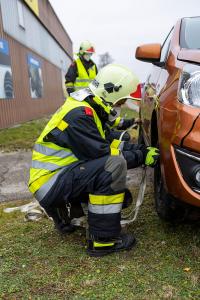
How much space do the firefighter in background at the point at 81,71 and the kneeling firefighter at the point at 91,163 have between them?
4133 millimetres

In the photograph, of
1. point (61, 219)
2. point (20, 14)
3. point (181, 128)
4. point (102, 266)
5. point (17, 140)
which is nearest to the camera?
point (181, 128)

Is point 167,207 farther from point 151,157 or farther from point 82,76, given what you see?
point 82,76

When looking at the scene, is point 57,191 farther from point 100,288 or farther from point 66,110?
point 100,288

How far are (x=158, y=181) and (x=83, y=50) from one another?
4.48 metres

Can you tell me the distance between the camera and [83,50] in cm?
690

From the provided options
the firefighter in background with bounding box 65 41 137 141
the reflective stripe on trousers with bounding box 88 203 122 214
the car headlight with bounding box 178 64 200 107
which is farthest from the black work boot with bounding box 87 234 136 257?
the firefighter in background with bounding box 65 41 137 141

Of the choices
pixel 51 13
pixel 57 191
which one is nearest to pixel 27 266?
pixel 57 191

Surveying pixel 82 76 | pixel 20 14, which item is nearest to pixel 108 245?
pixel 82 76

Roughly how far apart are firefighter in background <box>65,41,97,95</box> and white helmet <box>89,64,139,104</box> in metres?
4.07

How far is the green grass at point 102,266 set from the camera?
7.23 ft

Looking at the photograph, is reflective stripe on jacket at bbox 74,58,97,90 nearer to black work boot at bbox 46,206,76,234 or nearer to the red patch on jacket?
black work boot at bbox 46,206,76,234

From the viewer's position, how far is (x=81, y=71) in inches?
272

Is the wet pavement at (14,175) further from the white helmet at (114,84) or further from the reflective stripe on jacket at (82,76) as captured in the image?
the white helmet at (114,84)

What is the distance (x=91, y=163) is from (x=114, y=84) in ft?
1.97
